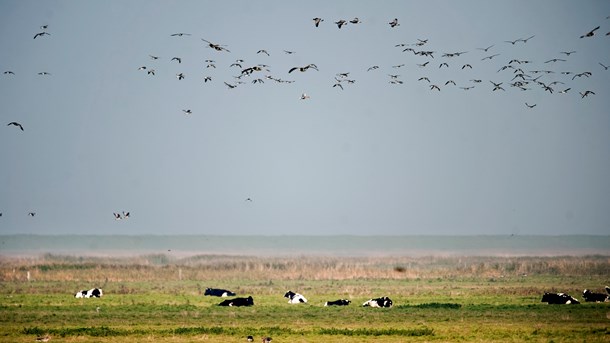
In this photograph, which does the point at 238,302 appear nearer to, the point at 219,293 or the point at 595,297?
the point at 219,293

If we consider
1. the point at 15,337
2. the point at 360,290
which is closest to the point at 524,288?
the point at 360,290

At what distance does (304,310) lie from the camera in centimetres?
4809

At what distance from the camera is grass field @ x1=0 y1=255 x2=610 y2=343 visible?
37.4m

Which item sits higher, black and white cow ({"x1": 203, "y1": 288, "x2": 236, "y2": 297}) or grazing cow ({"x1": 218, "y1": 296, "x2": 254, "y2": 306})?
black and white cow ({"x1": 203, "y1": 288, "x2": 236, "y2": 297})

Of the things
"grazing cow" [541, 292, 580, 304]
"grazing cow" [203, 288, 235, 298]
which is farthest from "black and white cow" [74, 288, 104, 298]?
"grazing cow" [541, 292, 580, 304]

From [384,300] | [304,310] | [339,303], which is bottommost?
[304,310]

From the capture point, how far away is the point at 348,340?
1419 inches

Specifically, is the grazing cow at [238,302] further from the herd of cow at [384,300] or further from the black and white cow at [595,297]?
the black and white cow at [595,297]

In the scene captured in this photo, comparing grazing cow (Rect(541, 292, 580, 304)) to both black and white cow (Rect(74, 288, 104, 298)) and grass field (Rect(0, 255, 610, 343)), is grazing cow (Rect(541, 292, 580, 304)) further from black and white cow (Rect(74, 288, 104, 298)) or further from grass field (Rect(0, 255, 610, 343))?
black and white cow (Rect(74, 288, 104, 298))

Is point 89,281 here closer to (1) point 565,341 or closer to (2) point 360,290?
(2) point 360,290

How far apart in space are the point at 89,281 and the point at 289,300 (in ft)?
Result: 80.5

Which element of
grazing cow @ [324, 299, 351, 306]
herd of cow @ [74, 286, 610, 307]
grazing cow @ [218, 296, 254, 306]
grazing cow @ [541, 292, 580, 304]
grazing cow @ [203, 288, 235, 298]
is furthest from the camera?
grazing cow @ [203, 288, 235, 298]

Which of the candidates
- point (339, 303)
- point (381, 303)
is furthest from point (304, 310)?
point (381, 303)

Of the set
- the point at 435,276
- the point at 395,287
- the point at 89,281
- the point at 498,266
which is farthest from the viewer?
the point at 498,266
